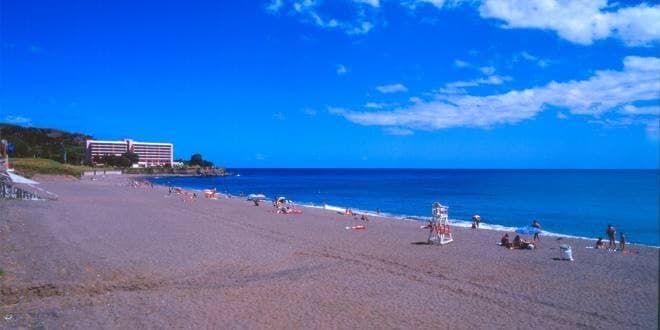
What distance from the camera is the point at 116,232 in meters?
18.7

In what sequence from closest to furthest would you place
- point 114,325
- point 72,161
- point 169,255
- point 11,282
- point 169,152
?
1. point 114,325
2. point 11,282
3. point 169,255
4. point 72,161
5. point 169,152

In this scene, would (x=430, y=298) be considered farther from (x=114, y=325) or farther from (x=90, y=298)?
(x=90, y=298)

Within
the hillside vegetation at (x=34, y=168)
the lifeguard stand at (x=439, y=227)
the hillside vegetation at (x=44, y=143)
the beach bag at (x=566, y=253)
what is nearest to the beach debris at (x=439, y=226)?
the lifeguard stand at (x=439, y=227)

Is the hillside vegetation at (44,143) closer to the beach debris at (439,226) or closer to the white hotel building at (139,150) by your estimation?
the white hotel building at (139,150)

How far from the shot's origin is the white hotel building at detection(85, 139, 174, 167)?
157500 mm

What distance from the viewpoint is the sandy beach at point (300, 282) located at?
28.6 feet

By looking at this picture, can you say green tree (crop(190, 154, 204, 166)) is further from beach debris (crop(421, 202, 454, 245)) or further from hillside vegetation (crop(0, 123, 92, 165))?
beach debris (crop(421, 202, 454, 245))

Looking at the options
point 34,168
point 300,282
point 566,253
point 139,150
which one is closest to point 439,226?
point 566,253

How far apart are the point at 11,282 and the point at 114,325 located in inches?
144

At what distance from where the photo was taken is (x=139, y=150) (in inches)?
6585

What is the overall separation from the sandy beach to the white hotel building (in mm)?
148042

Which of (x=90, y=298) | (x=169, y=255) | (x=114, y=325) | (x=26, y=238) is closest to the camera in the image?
(x=114, y=325)

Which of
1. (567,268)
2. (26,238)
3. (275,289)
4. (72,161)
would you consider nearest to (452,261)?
(567,268)

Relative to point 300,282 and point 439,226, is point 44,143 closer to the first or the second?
point 439,226
